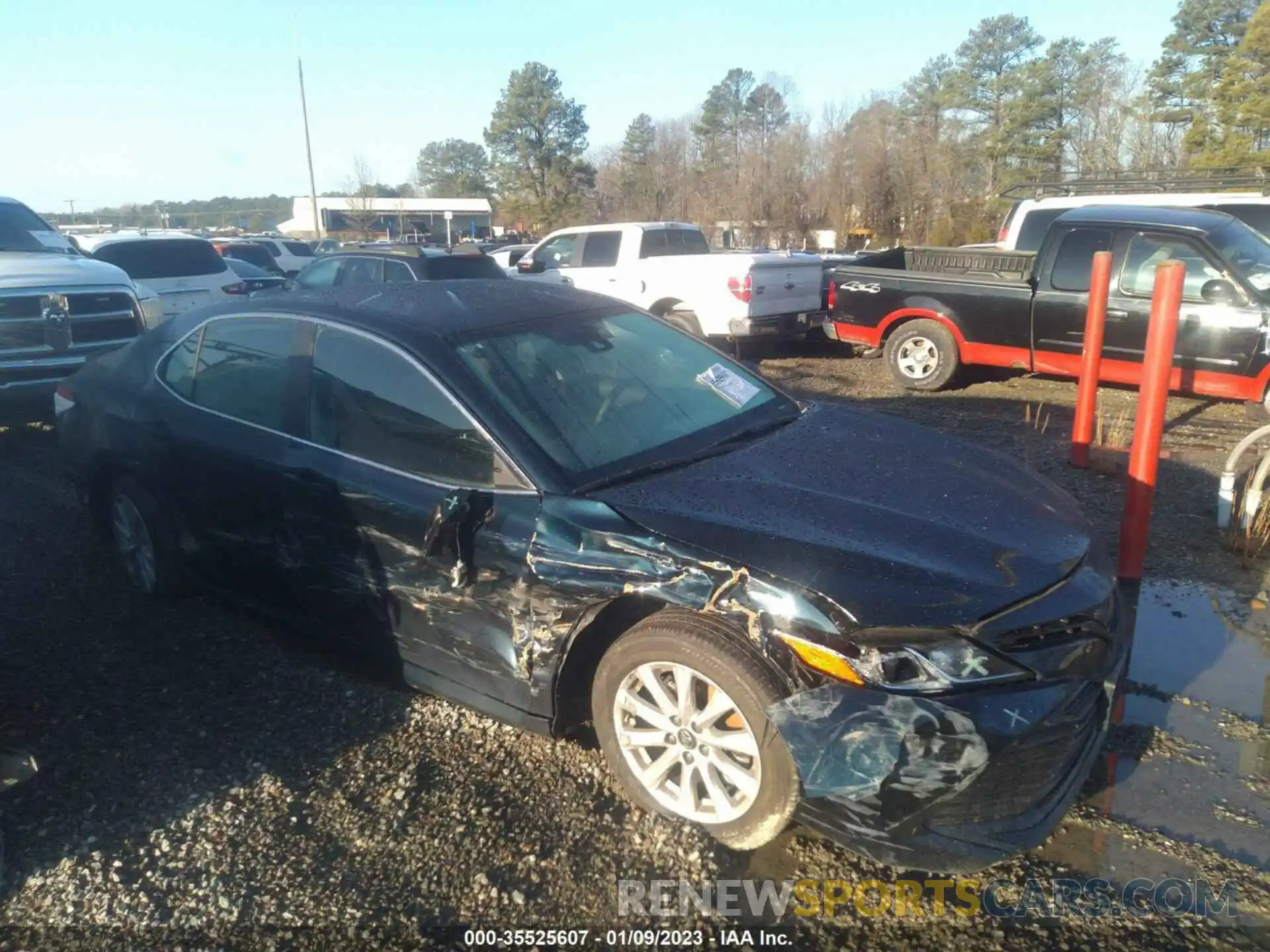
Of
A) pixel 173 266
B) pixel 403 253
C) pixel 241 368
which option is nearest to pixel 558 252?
pixel 403 253

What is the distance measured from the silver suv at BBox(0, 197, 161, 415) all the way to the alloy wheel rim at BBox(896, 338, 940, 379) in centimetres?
739

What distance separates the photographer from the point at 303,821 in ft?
10.1

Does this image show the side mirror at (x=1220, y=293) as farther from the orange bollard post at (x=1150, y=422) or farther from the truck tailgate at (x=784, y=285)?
the truck tailgate at (x=784, y=285)

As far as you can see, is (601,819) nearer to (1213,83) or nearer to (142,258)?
(142,258)

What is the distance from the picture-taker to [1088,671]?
9.36 feet

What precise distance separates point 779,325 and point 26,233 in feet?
25.9

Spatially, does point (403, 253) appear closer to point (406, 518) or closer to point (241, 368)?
point (241, 368)

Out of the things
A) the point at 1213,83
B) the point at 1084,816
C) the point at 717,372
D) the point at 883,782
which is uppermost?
the point at 1213,83

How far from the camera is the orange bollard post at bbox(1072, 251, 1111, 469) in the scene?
658cm

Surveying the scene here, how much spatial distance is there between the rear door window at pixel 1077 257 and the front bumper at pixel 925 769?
729cm

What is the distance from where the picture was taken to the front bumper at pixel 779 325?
11344mm

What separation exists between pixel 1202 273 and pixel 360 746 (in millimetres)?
7987

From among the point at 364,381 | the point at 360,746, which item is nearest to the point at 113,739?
the point at 360,746

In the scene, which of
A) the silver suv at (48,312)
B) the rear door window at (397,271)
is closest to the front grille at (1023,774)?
the silver suv at (48,312)
